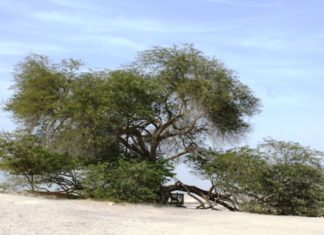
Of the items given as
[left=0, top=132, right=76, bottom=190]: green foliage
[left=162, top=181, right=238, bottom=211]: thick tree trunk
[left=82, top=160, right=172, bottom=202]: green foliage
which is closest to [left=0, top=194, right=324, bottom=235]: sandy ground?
[left=82, top=160, right=172, bottom=202]: green foliage

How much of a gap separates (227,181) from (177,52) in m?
5.95

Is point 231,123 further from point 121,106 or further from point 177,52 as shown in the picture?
point 121,106

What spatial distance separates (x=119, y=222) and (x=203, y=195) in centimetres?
1003

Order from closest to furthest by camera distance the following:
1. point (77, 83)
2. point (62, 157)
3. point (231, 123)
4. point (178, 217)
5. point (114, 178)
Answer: point (178, 217) → point (114, 178) → point (62, 157) → point (77, 83) → point (231, 123)

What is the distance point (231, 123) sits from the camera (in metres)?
23.5

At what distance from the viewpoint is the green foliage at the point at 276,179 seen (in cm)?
1992

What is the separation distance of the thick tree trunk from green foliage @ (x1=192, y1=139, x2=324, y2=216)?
1018mm

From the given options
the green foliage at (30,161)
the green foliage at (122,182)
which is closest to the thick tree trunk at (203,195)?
the green foliage at (122,182)

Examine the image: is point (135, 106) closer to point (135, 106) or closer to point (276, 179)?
point (135, 106)

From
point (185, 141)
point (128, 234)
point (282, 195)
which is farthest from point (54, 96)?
point (128, 234)

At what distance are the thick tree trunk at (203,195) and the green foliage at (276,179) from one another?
3.34 ft

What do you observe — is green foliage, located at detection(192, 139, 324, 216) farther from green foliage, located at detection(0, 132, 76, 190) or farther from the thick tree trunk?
green foliage, located at detection(0, 132, 76, 190)

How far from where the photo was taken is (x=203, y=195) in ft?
74.4

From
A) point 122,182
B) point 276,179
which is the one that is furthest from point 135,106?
point 276,179
